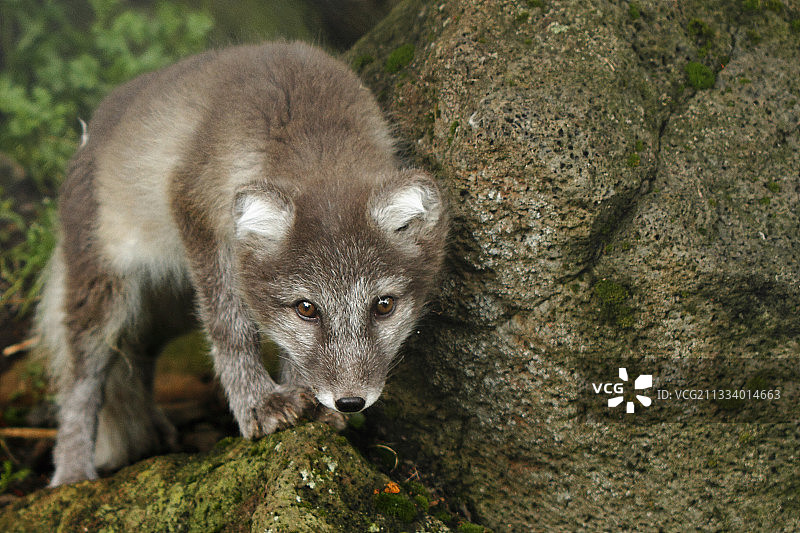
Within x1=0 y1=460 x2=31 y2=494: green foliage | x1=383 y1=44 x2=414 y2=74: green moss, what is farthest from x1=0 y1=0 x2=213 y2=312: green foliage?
x1=383 y1=44 x2=414 y2=74: green moss

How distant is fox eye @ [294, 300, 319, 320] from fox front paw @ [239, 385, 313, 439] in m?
0.47

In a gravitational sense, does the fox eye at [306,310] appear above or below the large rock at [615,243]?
below

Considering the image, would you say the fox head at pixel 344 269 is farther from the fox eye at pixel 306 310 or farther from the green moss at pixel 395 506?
the green moss at pixel 395 506

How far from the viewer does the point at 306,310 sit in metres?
2.92

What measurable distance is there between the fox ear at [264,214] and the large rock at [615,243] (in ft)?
2.61

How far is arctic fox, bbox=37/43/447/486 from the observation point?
9.39 feet

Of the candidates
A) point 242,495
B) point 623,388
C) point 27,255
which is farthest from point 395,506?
point 27,255

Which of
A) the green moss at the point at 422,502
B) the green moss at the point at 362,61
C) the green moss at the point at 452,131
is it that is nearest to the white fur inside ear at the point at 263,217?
the green moss at the point at 452,131

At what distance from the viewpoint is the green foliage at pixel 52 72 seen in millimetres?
5559

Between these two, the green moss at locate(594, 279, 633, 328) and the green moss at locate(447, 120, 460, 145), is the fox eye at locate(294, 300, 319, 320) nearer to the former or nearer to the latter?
the green moss at locate(447, 120, 460, 145)

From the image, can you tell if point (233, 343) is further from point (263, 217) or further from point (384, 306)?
point (384, 306)

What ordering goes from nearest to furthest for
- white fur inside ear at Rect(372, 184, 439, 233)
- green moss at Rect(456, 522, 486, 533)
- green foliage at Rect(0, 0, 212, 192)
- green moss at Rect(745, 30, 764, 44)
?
white fur inside ear at Rect(372, 184, 439, 233) < green moss at Rect(456, 522, 486, 533) < green moss at Rect(745, 30, 764, 44) < green foliage at Rect(0, 0, 212, 192)

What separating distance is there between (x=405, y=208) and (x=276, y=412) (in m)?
1.12

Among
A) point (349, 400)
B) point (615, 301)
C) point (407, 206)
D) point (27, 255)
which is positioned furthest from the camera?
point (27, 255)
